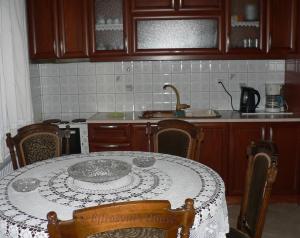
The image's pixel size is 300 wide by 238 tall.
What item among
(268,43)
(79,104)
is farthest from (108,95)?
(268,43)

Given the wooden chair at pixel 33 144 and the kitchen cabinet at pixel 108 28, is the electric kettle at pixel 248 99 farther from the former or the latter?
the wooden chair at pixel 33 144

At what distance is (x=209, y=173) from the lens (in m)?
2.08

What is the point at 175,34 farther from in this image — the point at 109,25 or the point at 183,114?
the point at 183,114

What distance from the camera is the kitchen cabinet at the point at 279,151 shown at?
136 inches

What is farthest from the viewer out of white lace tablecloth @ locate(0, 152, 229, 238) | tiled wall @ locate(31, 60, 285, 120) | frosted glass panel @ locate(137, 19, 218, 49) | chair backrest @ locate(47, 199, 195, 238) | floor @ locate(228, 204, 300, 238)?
tiled wall @ locate(31, 60, 285, 120)

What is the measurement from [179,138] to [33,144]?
104 centimetres

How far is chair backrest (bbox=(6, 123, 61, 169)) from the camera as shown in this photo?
2611mm

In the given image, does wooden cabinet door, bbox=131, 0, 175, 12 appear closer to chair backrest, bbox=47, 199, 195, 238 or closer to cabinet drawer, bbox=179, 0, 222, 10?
cabinet drawer, bbox=179, 0, 222, 10

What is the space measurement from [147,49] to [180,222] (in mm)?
2568

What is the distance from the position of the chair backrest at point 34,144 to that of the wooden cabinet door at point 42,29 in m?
1.15

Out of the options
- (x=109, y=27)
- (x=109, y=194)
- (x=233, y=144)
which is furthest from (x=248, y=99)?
(x=109, y=194)

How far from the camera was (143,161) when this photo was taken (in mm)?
2256

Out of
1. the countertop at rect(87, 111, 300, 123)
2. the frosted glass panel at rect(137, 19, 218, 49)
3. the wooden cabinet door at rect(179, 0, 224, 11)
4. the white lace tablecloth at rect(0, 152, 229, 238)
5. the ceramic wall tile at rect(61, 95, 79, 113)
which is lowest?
the white lace tablecloth at rect(0, 152, 229, 238)

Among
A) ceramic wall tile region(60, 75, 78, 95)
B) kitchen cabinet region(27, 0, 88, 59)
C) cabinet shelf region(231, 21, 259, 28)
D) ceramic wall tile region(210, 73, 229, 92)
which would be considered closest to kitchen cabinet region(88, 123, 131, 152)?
ceramic wall tile region(60, 75, 78, 95)
